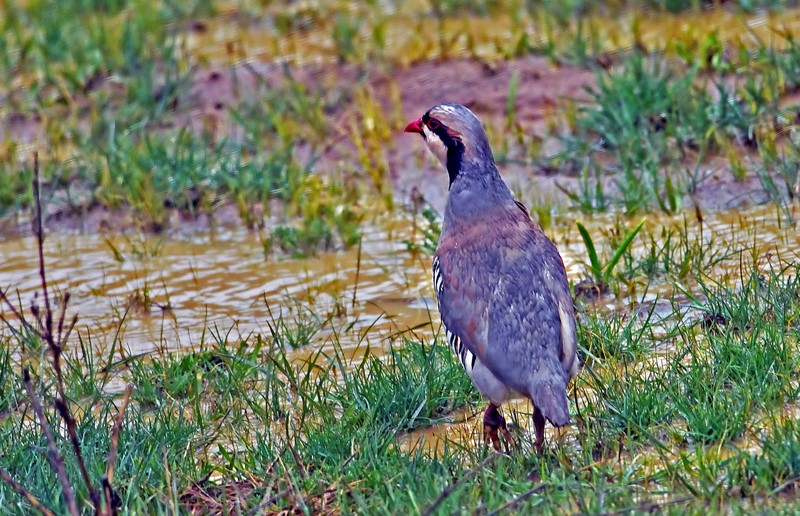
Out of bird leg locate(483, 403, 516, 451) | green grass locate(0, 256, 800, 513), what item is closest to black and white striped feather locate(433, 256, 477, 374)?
bird leg locate(483, 403, 516, 451)

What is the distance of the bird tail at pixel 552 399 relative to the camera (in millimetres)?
4180

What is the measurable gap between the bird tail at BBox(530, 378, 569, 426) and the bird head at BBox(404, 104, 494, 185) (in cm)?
109

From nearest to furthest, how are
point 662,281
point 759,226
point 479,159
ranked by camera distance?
point 479,159 → point 662,281 → point 759,226

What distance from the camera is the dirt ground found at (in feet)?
25.8

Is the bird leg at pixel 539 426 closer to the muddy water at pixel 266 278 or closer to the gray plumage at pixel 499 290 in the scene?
the gray plumage at pixel 499 290

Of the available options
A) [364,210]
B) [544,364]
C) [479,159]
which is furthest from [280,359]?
[364,210]

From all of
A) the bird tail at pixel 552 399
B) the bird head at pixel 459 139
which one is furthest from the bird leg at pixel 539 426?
the bird head at pixel 459 139

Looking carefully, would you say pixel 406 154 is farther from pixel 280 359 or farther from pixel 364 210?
pixel 280 359

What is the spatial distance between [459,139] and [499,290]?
80 cm

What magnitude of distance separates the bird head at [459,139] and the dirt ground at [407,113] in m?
2.24

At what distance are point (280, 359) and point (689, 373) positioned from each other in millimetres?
1827

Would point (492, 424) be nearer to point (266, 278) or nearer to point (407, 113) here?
point (266, 278)

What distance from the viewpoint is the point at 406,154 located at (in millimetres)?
8438

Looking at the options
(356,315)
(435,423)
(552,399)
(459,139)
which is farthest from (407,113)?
(552,399)
